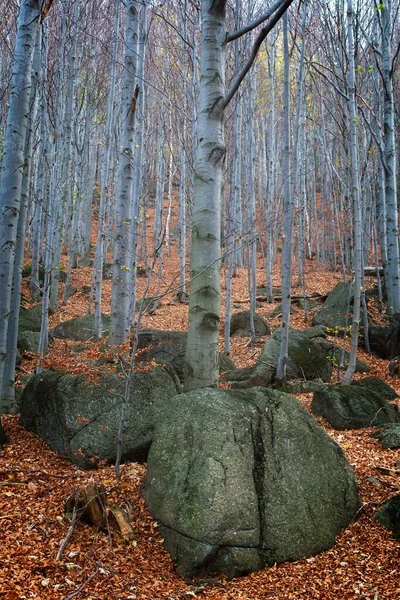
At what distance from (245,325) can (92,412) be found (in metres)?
7.66

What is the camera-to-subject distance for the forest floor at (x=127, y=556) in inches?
93.0

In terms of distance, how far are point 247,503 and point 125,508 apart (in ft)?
2.90

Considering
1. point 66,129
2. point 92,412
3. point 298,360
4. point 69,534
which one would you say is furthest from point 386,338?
point 66,129

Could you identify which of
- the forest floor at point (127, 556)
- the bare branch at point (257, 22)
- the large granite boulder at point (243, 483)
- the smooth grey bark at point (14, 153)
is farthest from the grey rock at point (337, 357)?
the smooth grey bark at point (14, 153)

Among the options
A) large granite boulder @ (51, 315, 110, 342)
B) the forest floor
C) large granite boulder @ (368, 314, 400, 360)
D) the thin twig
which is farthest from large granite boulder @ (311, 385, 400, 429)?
large granite boulder @ (51, 315, 110, 342)

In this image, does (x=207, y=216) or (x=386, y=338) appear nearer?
(x=207, y=216)

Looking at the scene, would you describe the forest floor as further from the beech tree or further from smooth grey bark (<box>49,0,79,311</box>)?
smooth grey bark (<box>49,0,79,311</box>)

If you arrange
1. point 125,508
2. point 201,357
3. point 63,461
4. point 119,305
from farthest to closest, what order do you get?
point 119,305
point 63,461
point 201,357
point 125,508

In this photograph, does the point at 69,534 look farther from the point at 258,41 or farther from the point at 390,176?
the point at 390,176

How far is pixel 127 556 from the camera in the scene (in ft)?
8.92

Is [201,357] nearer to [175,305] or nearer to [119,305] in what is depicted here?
[119,305]

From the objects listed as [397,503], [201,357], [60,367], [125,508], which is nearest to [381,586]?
[397,503]

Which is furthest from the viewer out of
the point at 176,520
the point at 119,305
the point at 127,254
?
the point at 127,254

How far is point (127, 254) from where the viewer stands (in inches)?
290
